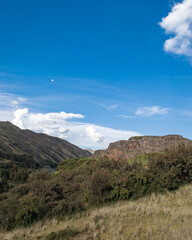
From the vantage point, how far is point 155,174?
1420 centimetres

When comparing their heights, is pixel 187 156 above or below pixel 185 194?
above

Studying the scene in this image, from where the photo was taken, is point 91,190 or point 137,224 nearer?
point 137,224

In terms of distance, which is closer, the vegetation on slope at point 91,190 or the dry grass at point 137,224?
the dry grass at point 137,224

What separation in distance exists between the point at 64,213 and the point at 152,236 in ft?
22.7

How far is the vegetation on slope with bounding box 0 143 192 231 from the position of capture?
11547 millimetres

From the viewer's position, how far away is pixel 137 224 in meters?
7.97

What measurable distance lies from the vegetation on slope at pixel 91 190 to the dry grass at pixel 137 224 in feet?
4.03

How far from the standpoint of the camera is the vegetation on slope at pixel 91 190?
11547 mm

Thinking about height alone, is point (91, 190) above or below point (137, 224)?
above

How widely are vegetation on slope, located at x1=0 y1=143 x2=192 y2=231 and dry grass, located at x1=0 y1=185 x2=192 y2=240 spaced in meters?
1.23

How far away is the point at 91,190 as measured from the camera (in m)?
12.9

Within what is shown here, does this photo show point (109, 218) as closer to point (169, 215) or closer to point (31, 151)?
point (169, 215)

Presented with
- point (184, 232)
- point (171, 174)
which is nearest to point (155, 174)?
point (171, 174)

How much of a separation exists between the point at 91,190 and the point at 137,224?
5320 mm
